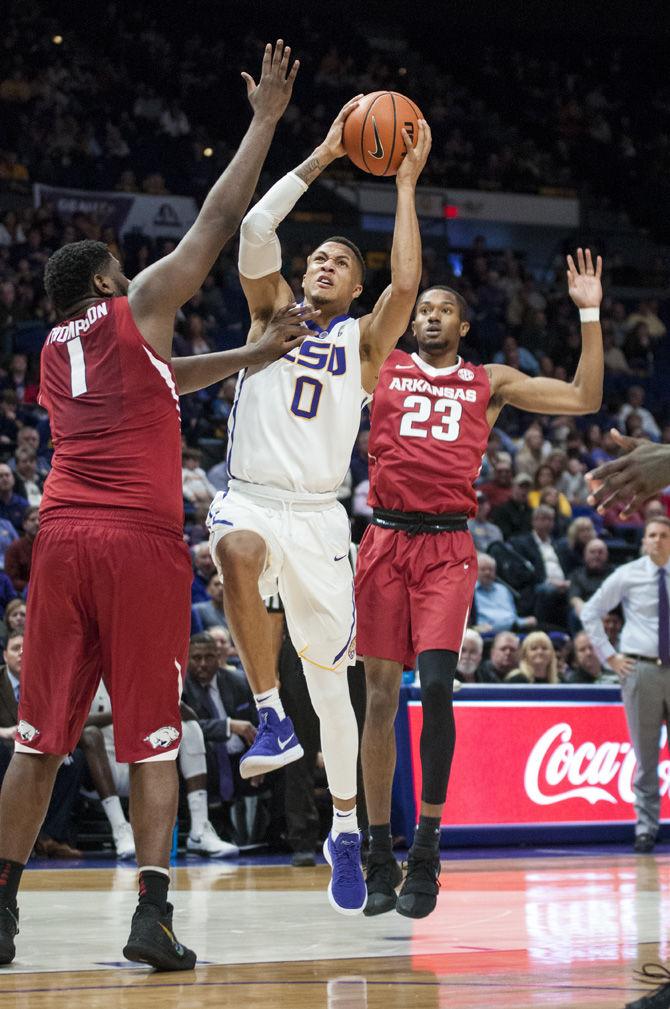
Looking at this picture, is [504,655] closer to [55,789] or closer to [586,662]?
[586,662]

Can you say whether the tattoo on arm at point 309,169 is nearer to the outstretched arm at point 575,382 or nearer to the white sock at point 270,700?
the outstretched arm at point 575,382

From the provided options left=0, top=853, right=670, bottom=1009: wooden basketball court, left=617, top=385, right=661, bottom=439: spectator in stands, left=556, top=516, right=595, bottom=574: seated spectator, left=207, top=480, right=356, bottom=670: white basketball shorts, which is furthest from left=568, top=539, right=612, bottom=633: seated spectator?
left=207, top=480, right=356, bottom=670: white basketball shorts

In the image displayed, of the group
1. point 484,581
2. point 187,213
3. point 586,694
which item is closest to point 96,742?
point 586,694

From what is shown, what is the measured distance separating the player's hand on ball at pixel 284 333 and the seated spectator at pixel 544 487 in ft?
34.1

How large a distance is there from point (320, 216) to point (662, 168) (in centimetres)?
848

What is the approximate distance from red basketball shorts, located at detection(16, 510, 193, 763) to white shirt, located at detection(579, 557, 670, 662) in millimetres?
6862

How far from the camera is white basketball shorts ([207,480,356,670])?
5.97 m

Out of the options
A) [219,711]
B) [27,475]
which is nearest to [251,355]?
[219,711]

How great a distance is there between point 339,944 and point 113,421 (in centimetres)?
221

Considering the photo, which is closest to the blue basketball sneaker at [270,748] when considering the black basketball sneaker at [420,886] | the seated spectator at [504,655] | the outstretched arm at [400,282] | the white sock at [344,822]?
the white sock at [344,822]

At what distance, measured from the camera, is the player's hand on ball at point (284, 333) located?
5754 mm

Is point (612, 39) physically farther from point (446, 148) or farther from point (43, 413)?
point (43, 413)

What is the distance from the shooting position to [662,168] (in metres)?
26.8

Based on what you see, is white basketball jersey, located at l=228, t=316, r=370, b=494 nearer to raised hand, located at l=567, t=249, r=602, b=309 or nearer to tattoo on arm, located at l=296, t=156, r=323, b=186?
tattoo on arm, located at l=296, t=156, r=323, b=186
